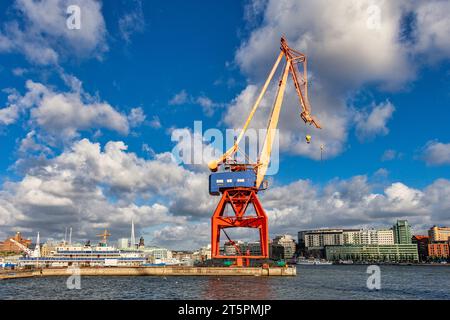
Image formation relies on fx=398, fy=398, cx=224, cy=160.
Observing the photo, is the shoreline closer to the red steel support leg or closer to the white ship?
the red steel support leg

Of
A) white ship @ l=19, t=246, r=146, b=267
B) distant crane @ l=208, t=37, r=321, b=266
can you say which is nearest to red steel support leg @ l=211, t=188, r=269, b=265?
distant crane @ l=208, t=37, r=321, b=266

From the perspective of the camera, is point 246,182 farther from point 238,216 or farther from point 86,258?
point 86,258

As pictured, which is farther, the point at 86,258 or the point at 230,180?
the point at 86,258

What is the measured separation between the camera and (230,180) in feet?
262

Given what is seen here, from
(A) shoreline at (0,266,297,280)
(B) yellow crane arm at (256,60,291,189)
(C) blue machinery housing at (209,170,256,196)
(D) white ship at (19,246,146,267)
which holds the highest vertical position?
Answer: (B) yellow crane arm at (256,60,291,189)

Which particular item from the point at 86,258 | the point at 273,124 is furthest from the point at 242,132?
the point at 86,258

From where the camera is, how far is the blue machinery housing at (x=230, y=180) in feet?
260

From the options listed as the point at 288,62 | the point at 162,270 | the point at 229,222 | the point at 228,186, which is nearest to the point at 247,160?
the point at 228,186

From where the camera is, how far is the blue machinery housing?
79.1 meters

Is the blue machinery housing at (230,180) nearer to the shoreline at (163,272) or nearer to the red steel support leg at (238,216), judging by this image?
the red steel support leg at (238,216)

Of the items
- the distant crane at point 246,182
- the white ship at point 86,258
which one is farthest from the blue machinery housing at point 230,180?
the white ship at point 86,258
